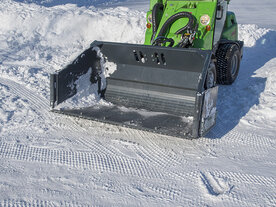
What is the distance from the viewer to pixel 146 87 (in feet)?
16.5

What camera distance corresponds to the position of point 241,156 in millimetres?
4039

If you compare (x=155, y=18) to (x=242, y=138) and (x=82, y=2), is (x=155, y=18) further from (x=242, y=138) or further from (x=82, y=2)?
(x=82, y=2)

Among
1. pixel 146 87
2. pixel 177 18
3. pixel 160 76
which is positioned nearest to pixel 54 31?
pixel 177 18

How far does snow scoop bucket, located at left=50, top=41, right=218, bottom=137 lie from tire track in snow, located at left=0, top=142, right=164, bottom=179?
1.90 ft

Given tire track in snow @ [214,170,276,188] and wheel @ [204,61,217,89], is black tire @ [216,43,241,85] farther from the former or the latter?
tire track in snow @ [214,170,276,188]

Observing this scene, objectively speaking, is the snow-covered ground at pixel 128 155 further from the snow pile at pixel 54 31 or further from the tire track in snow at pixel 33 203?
the snow pile at pixel 54 31

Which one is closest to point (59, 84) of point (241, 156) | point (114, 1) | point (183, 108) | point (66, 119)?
point (66, 119)

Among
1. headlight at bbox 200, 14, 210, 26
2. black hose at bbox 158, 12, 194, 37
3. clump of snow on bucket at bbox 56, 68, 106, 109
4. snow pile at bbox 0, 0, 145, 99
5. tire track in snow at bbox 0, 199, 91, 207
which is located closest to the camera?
tire track in snow at bbox 0, 199, 91, 207

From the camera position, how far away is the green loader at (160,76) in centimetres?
428

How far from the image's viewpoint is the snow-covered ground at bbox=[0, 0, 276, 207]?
3.12 m

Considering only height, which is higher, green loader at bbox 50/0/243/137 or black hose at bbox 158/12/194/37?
black hose at bbox 158/12/194/37

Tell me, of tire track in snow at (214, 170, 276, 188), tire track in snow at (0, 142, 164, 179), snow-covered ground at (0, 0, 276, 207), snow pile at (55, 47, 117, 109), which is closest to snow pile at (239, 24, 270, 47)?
snow-covered ground at (0, 0, 276, 207)

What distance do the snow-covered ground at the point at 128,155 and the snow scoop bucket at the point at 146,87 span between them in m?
0.21

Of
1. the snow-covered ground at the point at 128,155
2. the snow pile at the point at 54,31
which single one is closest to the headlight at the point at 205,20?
the snow-covered ground at the point at 128,155
